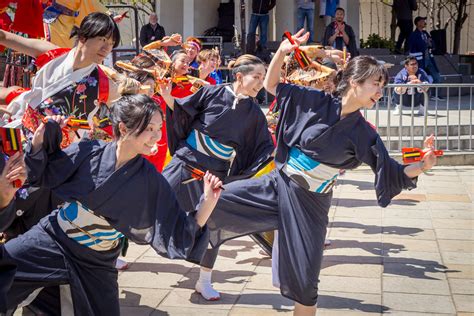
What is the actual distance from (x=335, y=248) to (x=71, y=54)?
3233 mm

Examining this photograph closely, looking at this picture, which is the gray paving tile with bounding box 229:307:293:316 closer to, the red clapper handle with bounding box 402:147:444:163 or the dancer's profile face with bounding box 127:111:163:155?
the red clapper handle with bounding box 402:147:444:163

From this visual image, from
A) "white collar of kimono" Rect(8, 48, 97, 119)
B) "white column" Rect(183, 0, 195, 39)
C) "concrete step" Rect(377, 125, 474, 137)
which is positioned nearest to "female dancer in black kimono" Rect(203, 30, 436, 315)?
"white collar of kimono" Rect(8, 48, 97, 119)

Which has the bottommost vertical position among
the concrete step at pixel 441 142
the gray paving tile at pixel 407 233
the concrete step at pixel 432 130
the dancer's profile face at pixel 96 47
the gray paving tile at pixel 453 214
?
the gray paving tile at pixel 407 233

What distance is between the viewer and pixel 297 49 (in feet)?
16.0

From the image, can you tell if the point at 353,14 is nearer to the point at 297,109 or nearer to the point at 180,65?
the point at 180,65

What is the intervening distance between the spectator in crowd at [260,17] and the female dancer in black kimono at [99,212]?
11562 millimetres

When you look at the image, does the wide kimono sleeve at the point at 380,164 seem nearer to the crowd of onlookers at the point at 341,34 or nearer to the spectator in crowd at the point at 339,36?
the crowd of onlookers at the point at 341,34

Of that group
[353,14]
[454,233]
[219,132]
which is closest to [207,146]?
[219,132]

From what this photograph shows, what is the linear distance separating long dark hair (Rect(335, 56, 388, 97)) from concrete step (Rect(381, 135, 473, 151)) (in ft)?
22.4

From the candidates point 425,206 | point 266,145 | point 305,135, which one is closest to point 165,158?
point 266,145

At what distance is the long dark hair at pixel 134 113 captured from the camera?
395 cm

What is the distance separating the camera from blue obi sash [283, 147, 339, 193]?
15.9 feet

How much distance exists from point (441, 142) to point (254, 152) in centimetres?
653

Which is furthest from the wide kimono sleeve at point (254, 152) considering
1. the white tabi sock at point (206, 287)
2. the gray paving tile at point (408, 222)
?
the gray paving tile at point (408, 222)
